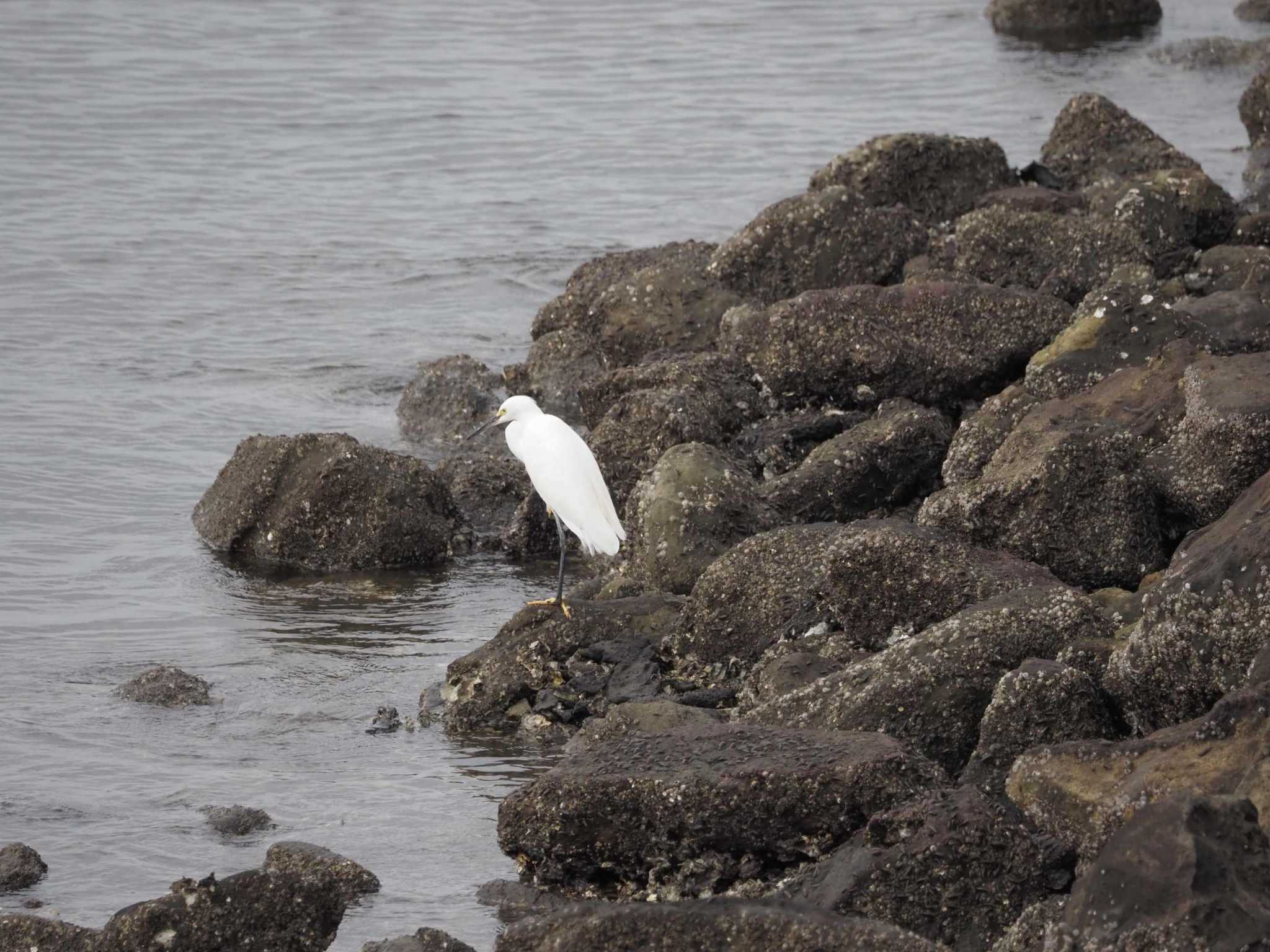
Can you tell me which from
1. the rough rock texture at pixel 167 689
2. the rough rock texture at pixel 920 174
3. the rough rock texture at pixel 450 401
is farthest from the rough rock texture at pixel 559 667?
the rough rock texture at pixel 920 174

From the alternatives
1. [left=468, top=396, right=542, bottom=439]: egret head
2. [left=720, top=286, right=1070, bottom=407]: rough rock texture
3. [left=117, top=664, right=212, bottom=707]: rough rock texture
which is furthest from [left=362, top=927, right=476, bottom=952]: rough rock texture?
[left=720, top=286, right=1070, bottom=407]: rough rock texture

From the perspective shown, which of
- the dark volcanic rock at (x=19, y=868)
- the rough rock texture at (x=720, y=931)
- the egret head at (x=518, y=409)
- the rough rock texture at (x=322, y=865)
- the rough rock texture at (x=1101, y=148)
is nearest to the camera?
the rough rock texture at (x=720, y=931)

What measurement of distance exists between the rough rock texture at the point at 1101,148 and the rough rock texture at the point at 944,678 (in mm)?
8158

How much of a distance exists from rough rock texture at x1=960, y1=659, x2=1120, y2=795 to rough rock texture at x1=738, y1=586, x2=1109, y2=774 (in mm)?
207

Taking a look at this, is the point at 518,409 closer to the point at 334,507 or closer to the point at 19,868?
the point at 334,507

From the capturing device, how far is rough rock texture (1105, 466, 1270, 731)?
4863 mm

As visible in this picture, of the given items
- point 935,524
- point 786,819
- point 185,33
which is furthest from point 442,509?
point 185,33

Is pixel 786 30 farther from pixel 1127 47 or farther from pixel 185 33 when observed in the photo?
pixel 185 33

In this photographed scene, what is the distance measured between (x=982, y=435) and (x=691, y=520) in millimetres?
1361

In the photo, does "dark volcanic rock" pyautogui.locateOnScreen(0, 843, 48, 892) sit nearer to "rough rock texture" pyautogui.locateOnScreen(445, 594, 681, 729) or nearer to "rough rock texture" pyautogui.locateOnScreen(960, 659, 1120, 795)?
"rough rock texture" pyautogui.locateOnScreen(445, 594, 681, 729)

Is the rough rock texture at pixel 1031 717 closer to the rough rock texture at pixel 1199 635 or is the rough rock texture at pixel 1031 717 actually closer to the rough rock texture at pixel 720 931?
the rough rock texture at pixel 1199 635

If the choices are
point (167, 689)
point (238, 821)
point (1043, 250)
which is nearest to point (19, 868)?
point (238, 821)

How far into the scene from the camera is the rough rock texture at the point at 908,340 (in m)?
8.79

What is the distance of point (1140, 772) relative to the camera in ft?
14.4
